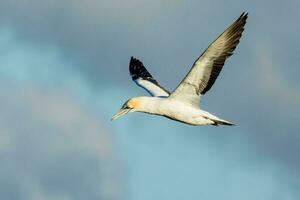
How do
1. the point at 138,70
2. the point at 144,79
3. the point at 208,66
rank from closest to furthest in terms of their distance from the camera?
the point at 208,66, the point at 144,79, the point at 138,70

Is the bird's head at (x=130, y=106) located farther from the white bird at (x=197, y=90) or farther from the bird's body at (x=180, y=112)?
the bird's body at (x=180, y=112)

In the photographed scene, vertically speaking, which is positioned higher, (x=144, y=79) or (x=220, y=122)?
(x=144, y=79)

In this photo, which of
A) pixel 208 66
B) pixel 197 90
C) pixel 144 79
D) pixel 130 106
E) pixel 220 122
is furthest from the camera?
pixel 144 79

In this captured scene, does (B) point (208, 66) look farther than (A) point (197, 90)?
No

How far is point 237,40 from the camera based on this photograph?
98.9 ft

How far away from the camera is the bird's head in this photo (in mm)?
31562

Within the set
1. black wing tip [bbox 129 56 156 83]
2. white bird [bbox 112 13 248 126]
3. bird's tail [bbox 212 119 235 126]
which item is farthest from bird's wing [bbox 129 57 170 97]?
bird's tail [bbox 212 119 235 126]

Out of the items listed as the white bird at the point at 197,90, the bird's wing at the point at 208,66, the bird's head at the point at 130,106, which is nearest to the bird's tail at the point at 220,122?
the white bird at the point at 197,90

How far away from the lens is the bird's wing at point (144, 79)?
119 feet

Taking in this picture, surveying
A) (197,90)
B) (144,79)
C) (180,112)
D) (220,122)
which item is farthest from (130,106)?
(144,79)

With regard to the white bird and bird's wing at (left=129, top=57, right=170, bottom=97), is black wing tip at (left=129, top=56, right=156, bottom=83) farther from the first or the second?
the white bird

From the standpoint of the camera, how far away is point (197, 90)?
3119 centimetres

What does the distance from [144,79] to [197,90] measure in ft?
26.0

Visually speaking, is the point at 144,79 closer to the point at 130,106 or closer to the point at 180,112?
the point at 130,106
